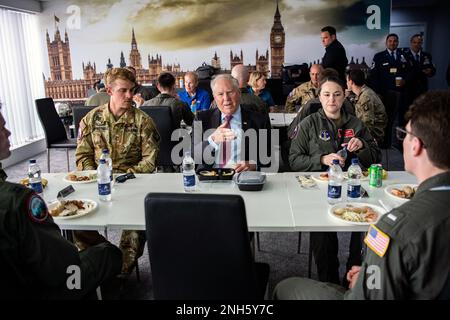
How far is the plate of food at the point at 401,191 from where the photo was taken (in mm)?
2031

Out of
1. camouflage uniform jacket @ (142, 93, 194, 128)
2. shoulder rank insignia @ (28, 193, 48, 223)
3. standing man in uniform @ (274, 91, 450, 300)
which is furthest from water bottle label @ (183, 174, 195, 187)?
camouflage uniform jacket @ (142, 93, 194, 128)

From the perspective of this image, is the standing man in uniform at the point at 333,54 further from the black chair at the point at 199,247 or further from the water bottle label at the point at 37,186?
the black chair at the point at 199,247

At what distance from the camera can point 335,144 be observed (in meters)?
2.73

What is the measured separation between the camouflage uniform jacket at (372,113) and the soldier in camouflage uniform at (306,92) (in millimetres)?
931

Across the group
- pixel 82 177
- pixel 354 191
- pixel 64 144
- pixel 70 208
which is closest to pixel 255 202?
pixel 354 191

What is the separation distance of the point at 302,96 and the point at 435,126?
13.7ft

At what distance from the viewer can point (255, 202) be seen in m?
2.05

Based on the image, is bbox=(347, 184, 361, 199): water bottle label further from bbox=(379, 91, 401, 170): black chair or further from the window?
the window

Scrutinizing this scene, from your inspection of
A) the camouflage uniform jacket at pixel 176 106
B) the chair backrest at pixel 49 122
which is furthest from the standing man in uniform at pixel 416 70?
the chair backrest at pixel 49 122

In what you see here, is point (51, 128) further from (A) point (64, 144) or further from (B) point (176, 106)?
(B) point (176, 106)

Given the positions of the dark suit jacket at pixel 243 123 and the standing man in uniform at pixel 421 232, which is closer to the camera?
the standing man in uniform at pixel 421 232

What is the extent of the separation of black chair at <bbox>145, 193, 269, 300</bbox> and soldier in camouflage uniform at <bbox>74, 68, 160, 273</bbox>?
1.42m

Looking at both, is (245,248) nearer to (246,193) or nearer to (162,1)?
(246,193)
